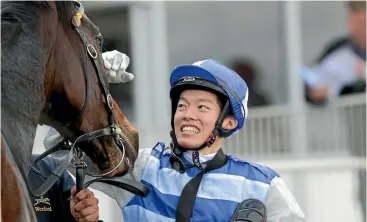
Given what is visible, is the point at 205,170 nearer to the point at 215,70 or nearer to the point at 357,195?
the point at 215,70

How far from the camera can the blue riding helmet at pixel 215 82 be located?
9.18ft

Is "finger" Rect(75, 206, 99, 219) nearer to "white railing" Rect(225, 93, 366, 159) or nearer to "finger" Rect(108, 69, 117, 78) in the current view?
"finger" Rect(108, 69, 117, 78)

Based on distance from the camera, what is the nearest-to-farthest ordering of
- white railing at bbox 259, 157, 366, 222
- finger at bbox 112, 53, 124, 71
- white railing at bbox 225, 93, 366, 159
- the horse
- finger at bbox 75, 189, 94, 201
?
Answer: the horse → finger at bbox 75, 189, 94, 201 → finger at bbox 112, 53, 124, 71 → white railing at bbox 259, 157, 366, 222 → white railing at bbox 225, 93, 366, 159

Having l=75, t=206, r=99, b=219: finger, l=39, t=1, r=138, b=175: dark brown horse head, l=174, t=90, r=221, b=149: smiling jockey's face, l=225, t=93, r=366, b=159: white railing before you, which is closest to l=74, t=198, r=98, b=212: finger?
l=75, t=206, r=99, b=219: finger

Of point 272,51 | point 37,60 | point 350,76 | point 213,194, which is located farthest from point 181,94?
point 272,51

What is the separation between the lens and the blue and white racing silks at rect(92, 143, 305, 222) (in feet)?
8.94

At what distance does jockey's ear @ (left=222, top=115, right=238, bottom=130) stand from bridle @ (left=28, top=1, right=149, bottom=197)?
0.37m

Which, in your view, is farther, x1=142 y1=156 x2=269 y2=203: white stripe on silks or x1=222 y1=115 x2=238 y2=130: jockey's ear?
x1=222 y1=115 x2=238 y2=130: jockey's ear

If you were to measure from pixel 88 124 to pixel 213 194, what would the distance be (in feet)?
1.71

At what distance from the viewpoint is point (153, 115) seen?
22.3ft

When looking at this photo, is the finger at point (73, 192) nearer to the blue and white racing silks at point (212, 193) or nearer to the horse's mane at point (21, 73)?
the blue and white racing silks at point (212, 193)

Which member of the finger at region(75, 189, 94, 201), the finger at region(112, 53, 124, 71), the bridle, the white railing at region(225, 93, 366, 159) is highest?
the finger at region(112, 53, 124, 71)

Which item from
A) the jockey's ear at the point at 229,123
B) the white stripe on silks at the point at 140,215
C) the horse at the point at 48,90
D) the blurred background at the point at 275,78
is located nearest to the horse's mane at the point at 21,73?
the horse at the point at 48,90

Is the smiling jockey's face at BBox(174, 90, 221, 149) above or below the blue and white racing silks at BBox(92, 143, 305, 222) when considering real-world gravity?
above
